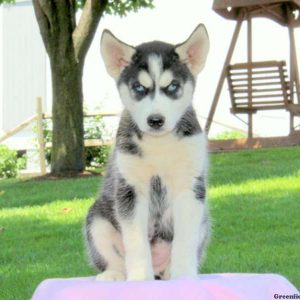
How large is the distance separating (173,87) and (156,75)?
11cm

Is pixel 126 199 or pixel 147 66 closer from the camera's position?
pixel 147 66

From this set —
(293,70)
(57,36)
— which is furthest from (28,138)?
(293,70)

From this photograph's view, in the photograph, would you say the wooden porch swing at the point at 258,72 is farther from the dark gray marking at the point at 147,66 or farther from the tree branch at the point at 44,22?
the dark gray marking at the point at 147,66

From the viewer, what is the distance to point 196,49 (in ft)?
13.3

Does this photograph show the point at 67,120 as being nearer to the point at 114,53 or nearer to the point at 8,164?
the point at 8,164

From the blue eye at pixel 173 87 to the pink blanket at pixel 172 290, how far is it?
93cm

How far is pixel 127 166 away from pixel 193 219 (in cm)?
44

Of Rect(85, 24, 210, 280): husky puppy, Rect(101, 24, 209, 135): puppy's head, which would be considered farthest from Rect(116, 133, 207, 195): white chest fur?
Rect(101, 24, 209, 135): puppy's head

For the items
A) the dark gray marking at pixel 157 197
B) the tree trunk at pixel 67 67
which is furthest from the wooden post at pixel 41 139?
the dark gray marking at pixel 157 197

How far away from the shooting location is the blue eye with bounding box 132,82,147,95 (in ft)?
12.5

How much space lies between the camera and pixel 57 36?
1441cm

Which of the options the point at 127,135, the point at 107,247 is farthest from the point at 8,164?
the point at 127,135

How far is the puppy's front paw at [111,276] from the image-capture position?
419cm

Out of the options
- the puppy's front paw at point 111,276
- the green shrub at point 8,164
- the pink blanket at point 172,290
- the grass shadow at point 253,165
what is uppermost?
the pink blanket at point 172,290
